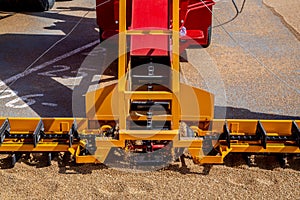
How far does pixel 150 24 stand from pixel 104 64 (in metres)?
2.60

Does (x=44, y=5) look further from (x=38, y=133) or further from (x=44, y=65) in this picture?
(x=38, y=133)

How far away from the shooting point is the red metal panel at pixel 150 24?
6.45m


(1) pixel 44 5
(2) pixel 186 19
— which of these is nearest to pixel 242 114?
(2) pixel 186 19

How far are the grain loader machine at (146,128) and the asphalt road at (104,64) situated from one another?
1267mm

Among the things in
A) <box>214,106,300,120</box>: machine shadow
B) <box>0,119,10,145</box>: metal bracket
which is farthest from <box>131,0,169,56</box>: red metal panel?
<box>0,119,10,145</box>: metal bracket

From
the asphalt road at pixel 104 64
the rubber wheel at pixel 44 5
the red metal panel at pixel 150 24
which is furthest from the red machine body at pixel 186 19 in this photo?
the rubber wheel at pixel 44 5

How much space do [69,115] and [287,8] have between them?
9604 mm

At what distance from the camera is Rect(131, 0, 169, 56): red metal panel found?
6.45 meters

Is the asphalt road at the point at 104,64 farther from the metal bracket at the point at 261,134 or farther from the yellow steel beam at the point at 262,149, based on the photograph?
the yellow steel beam at the point at 262,149

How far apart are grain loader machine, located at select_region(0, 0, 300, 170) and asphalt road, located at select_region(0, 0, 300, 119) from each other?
127 cm

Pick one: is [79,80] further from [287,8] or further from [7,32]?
[287,8]

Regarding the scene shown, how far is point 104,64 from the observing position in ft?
29.9

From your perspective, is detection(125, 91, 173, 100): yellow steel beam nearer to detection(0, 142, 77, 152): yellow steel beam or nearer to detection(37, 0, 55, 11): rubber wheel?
detection(0, 142, 77, 152): yellow steel beam

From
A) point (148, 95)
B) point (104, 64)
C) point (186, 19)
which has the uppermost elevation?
point (186, 19)
